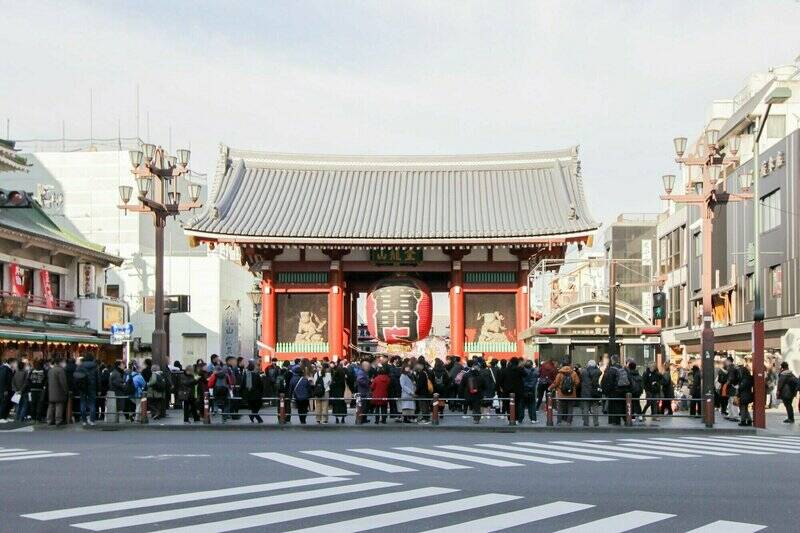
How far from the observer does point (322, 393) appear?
24.2 metres

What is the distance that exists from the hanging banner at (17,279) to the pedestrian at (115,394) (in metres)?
13.5

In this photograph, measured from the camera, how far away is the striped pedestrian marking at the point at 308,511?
953cm

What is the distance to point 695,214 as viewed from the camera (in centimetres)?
5100

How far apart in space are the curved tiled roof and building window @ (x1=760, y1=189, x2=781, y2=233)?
27.1 feet

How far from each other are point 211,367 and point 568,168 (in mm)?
17285

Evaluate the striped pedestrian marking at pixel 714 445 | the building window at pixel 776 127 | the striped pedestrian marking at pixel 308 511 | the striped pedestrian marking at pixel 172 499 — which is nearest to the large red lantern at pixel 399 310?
the striped pedestrian marking at pixel 714 445

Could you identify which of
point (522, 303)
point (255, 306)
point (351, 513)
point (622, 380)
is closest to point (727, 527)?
point (351, 513)

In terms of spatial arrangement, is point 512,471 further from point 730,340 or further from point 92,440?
point 730,340

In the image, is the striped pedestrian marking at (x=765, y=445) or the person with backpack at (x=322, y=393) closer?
the striped pedestrian marking at (x=765, y=445)

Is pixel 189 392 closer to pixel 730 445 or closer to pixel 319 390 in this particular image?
pixel 319 390

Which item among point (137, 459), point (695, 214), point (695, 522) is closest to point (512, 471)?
point (695, 522)

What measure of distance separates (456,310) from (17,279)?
652 inches

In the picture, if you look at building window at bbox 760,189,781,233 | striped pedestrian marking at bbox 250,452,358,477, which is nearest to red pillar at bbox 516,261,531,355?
building window at bbox 760,189,781,233

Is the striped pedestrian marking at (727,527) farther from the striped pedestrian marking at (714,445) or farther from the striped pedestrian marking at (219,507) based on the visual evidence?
the striped pedestrian marking at (714,445)
